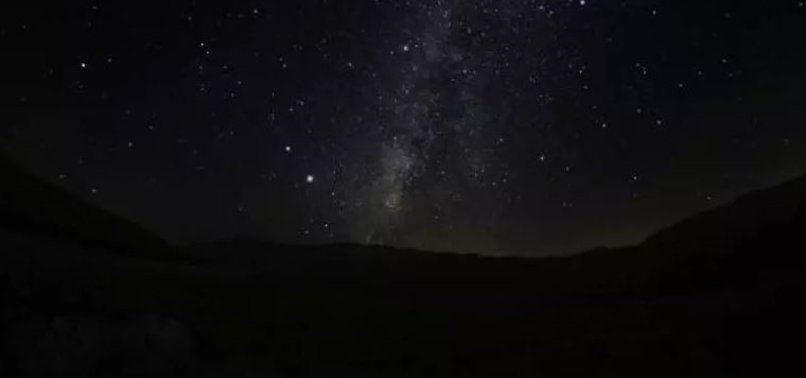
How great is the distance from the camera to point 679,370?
25.5 ft

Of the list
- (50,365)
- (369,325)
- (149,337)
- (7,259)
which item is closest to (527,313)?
(369,325)

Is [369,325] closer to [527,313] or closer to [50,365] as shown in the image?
[527,313]

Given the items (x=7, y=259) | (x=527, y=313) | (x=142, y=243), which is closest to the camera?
(x=7, y=259)

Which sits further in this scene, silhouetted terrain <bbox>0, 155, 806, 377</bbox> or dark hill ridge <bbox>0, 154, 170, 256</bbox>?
dark hill ridge <bbox>0, 154, 170, 256</bbox>

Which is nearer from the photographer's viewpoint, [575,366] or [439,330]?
[575,366]

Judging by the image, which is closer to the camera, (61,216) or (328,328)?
(328,328)

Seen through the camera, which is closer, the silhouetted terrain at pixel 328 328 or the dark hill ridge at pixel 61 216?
the silhouetted terrain at pixel 328 328

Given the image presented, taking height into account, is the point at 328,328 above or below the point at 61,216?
below

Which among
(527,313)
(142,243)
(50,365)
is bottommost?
(50,365)

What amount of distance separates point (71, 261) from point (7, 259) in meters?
1.08

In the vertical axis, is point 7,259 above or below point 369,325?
above

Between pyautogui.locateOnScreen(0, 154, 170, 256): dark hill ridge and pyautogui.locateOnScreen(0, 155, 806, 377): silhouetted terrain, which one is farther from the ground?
pyautogui.locateOnScreen(0, 154, 170, 256): dark hill ridge

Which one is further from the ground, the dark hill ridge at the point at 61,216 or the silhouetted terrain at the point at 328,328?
the dark hill ridge at the point at 61,216

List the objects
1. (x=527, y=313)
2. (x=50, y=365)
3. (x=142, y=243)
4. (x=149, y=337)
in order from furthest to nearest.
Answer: (x=142, y=243), (x=527, y=313), (x=149, y=337), (x=50, y=365)
